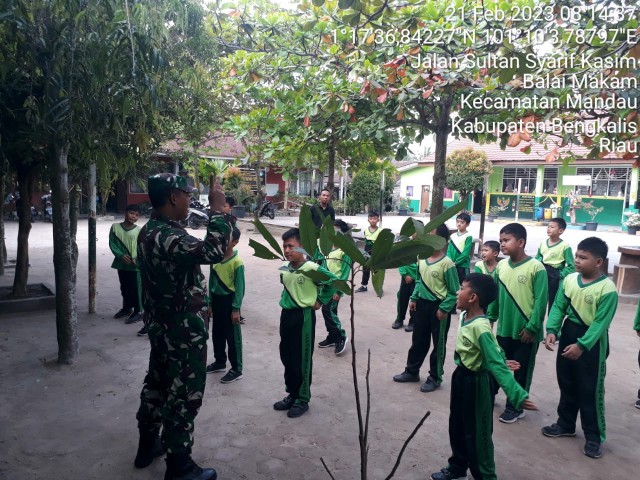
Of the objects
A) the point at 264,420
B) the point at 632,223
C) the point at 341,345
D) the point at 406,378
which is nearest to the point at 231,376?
the point at 264,420

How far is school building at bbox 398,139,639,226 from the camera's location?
22016 mm

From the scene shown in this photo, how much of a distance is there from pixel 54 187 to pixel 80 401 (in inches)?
79.9

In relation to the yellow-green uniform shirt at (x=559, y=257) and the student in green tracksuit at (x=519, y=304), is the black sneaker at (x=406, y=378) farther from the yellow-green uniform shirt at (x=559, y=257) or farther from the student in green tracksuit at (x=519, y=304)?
the yellow-green uniform shirt at (x=559, y=257)

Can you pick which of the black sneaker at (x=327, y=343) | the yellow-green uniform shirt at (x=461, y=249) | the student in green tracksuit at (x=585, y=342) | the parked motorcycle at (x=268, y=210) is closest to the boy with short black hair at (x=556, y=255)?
the yellow-green uniform shirt at (x=461, y=249)

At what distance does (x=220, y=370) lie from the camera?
4.76m

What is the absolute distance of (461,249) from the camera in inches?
270

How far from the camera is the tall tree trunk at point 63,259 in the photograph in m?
4.63

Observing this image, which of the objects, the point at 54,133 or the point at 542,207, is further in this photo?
the point at 542,207

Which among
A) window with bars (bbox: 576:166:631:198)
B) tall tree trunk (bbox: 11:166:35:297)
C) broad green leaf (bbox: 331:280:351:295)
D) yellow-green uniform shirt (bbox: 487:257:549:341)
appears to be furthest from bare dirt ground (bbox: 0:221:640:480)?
window with bars (bbox: 576:166:631:198)

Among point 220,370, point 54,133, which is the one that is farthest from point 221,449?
point 54,133

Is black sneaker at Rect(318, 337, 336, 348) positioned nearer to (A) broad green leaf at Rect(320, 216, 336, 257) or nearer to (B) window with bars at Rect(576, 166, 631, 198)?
(A) broad green leaf at Rect(320, 216, 336, 257)

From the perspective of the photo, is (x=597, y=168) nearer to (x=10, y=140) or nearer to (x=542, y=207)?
(x=542, y=207)

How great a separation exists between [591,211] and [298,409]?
23.1m

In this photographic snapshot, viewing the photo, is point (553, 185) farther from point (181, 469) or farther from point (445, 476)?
point (181, 469)
